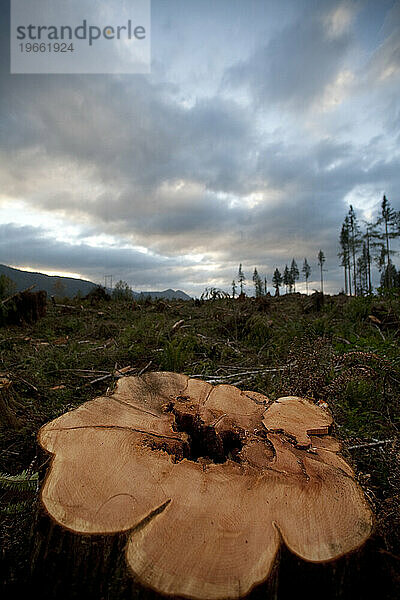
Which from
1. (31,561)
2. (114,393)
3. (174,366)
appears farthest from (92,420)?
(174,366)

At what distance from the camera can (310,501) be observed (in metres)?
1.04

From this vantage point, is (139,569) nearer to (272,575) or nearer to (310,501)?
(272,575)

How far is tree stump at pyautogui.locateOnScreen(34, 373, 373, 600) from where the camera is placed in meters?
0.83

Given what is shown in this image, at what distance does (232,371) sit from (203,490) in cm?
266

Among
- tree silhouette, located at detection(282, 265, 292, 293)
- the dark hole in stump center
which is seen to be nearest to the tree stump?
the dark hole in stump center

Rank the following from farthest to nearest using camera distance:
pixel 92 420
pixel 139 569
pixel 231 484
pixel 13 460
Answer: pixel 13 460 → pixel 92 420 → pixel 231 484 → pixel 139 569

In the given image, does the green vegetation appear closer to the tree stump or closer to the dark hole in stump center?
the tree stump

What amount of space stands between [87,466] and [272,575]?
717 millimetres

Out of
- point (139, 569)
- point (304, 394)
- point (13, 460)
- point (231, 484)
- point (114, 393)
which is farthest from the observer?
point (304, 394)

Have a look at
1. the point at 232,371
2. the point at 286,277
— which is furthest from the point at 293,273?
the point at 232,371

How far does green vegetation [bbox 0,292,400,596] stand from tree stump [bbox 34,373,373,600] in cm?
16

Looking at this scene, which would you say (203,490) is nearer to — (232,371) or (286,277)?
(232,371)

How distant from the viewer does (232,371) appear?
3689 millimetres

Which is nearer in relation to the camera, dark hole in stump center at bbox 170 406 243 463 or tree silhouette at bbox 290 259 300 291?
dark hole in stump center at bbox 170 406 243 463
